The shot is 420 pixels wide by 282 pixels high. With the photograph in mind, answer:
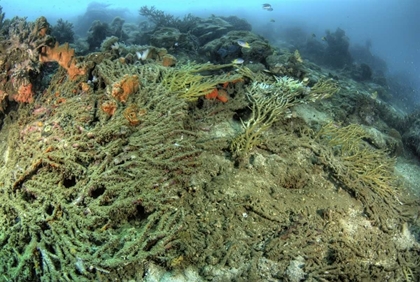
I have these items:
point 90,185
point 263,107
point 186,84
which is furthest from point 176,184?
point 263,107

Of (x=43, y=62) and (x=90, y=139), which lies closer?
(x=90, y=139)

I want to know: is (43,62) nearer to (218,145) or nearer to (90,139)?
(90,139)

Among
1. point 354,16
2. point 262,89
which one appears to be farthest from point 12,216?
point 354,16

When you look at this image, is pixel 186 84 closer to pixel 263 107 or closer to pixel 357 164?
pixel 263 107

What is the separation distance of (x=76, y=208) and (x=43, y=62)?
3168 millimetres

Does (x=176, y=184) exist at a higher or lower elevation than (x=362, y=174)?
higher

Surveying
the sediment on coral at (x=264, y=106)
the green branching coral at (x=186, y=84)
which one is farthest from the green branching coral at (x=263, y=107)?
the green branching coral at (x=186, y=84)

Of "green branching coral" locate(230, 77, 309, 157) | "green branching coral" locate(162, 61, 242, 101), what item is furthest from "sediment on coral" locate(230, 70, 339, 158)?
"green branching coral" locate(162, 61, 242, 101)

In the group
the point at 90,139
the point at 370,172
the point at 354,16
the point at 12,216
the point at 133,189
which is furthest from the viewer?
the point at 354,16

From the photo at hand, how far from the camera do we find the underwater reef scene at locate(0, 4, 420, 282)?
2666 millimetres

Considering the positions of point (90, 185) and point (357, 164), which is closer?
point (90, 185)

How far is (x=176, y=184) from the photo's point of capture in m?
3.32

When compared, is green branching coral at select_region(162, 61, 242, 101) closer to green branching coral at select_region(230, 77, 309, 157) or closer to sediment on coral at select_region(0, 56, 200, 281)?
sediment on coral at select_region(0, 56, 200, 281)

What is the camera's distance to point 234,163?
3932 millimetres
